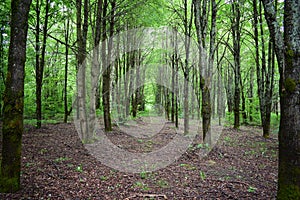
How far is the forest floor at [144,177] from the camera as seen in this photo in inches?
166

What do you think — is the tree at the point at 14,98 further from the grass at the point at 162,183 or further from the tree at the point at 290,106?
the tree at the point at 290,106

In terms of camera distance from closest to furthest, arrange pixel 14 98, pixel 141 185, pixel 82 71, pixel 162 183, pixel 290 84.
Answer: pixel 290 84
pixel 14 98
pixel 141 185
pixel 162 183
pixel 82 71

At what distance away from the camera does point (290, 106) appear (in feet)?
10.3

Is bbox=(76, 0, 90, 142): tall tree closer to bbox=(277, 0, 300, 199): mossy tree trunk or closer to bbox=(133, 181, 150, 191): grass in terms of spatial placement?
bbox=(133, 181, 150, 191): grass

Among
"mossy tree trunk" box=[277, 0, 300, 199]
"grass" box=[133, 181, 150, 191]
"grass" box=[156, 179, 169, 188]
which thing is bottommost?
"grass" box=[156, 179, 169, 188]

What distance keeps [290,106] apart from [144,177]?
3591 millimetres

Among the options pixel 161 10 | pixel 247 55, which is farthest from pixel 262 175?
pixel 247 55

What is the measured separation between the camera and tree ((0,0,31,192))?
3535mm

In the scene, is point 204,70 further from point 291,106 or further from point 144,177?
point 291,106

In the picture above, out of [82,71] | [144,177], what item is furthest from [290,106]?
[82,71]

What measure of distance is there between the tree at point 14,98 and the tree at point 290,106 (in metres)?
4.08

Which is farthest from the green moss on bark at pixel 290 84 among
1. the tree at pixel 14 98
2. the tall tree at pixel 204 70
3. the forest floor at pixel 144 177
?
the tall tree at pixel 204 70

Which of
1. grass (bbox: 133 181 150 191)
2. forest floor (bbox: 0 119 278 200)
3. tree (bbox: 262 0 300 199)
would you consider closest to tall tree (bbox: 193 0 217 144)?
forest floor (bbox: 0 119 278 200)

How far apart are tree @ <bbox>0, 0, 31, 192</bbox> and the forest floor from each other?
418mm
